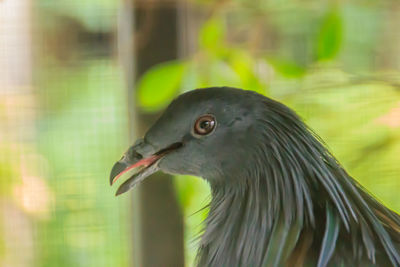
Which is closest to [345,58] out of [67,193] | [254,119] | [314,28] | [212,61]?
[314,28]

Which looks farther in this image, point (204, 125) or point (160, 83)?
point (160, 83)

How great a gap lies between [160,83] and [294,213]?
1.10 feet

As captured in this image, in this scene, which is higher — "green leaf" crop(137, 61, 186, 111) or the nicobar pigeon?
"green leaf" crop(137, 61, 186, 111)

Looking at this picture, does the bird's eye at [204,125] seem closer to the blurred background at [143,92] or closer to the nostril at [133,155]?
the nostril at [133,155]

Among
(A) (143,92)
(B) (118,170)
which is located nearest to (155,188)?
(A) (143,92)

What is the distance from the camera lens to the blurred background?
966mm

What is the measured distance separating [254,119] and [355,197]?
0.14 m

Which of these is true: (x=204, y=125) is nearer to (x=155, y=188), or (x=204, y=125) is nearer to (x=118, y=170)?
(x=118, y=170)

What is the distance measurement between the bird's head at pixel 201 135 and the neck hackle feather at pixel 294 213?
0.01 meters

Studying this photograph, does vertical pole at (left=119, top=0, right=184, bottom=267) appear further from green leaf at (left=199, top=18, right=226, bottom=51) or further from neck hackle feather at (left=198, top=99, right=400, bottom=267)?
neck hackle feather at (left=198, top=99, right=400, bottom=267)

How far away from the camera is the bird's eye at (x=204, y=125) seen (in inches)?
26.1

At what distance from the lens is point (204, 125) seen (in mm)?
665

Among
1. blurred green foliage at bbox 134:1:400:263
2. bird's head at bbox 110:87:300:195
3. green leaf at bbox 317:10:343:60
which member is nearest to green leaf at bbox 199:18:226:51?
blurred green foliage at bbox 134:1:400:263

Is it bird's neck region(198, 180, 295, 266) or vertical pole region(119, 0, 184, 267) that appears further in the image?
vertical pole region(119, 0, 184, 267)
